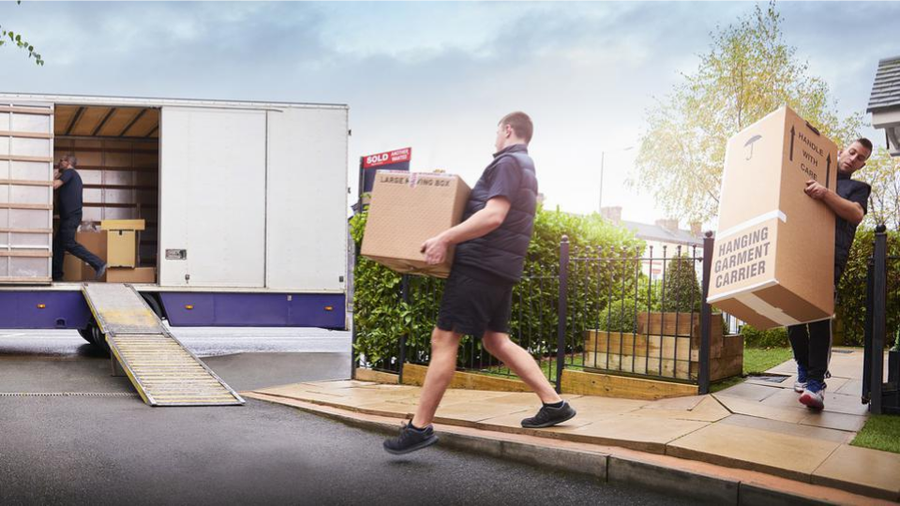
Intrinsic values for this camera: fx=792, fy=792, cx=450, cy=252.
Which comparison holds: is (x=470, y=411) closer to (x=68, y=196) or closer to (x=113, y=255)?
(x=113, y=255)

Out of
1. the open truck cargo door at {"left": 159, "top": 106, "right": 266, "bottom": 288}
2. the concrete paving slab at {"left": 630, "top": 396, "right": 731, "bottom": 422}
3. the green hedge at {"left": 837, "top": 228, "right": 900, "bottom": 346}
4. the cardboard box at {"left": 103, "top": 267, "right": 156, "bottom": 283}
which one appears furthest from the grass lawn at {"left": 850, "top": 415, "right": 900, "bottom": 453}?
the cardboard box at {"left": 103, "top": 267, "right": 156, "bottom": 283}

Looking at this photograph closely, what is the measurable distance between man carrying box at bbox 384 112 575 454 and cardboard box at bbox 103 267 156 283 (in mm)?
8334

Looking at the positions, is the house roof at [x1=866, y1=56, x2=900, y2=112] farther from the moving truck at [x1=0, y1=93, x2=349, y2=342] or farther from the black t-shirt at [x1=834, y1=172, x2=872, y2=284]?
the moving truck at [x1=0, y1=93, x2=349, y2=342]

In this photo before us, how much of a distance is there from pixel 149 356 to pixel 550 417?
5.11 meters

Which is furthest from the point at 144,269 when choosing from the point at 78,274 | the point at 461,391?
the point at 461,391

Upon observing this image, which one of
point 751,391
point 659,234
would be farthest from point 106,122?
point 659,234

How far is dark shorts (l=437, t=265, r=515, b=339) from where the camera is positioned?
4.73m

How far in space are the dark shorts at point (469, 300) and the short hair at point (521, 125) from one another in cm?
91

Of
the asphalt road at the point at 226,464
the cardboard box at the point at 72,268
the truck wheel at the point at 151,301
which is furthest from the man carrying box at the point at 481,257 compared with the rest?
the cardboard box at the point at 72,268

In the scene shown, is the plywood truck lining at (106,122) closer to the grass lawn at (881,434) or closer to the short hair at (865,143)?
the short hair at (865,143)

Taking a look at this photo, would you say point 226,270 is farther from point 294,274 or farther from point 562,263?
point 562,263

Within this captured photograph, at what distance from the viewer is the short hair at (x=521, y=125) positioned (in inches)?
A: 195

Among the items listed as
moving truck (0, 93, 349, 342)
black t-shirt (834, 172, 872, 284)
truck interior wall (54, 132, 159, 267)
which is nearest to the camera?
black t-shirt (834, 172, 872, 284)

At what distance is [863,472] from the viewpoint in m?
4.03
